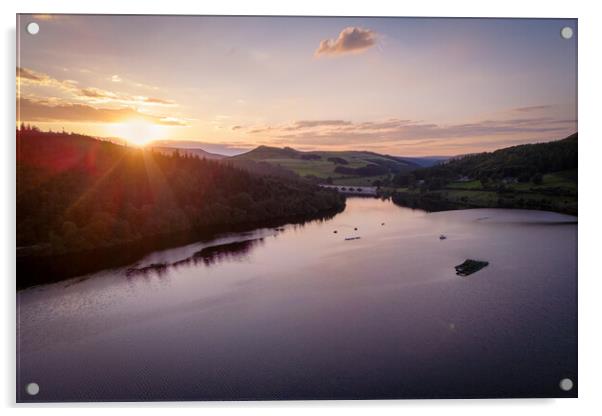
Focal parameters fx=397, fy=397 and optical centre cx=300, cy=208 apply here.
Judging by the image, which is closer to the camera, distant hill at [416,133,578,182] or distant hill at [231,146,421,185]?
distant hill at [416,133,578,182]

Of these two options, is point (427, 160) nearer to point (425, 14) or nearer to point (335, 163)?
point (335, 163)

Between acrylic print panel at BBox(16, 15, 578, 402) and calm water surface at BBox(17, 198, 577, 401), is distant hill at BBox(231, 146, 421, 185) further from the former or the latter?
calm water surface at BBox(17, 198, 577, 401)

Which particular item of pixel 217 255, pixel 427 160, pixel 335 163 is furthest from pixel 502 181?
pixel 217 255

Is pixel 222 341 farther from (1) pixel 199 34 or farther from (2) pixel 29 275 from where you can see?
(1) pixel 199 34

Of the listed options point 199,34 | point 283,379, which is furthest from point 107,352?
point 199,34

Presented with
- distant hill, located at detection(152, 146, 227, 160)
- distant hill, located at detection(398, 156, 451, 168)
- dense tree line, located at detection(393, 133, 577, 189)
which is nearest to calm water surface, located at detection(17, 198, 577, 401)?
dense tree line, located at detection(393, 133, 577, 189)
